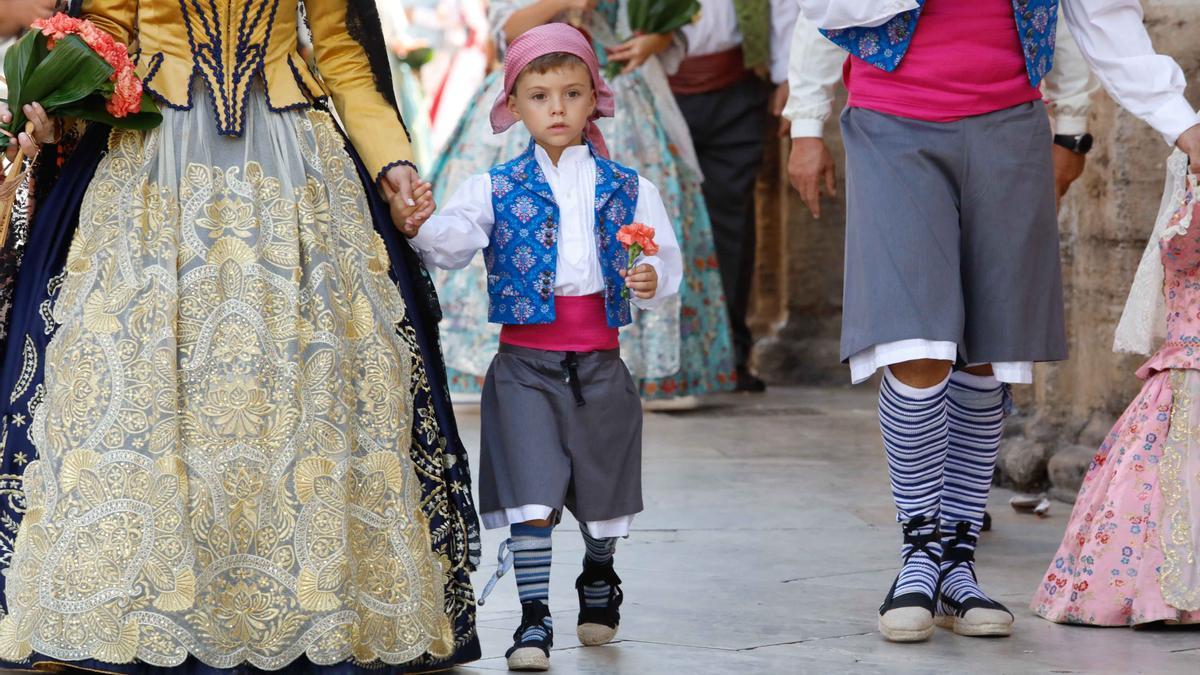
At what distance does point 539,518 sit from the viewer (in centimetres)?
390

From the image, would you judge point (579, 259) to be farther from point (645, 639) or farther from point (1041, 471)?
point (1041, 471)

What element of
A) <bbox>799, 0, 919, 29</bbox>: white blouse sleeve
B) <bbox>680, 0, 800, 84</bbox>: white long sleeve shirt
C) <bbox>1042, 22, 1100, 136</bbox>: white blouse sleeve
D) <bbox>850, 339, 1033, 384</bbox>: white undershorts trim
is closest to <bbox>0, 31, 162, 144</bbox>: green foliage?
<bbox>799, 0, 919, 29</bbox>: white blouse sleeve

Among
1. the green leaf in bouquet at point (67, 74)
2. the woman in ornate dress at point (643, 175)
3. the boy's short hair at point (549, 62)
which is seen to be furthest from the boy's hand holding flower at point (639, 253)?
the woman in ornate dress at point (643, 175)

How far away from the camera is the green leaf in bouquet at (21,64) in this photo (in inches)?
140

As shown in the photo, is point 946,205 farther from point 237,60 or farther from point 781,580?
point 237,60

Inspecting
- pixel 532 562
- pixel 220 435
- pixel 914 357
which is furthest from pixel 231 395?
pixel 914 357

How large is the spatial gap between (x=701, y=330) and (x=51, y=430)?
5.27 m

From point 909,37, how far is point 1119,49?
0.49 m

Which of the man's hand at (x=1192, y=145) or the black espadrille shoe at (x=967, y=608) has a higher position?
the man's hand at (x=1192, y=145)

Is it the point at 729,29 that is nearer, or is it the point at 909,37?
the point at 909,37

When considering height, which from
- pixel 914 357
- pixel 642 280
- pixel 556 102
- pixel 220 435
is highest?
pixel 556 102

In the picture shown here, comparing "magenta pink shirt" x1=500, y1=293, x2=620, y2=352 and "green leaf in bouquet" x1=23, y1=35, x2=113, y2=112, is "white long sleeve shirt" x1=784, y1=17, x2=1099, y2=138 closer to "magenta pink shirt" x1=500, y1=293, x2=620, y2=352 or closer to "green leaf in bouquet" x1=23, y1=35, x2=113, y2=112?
"magenta pink shirt" x1=500, y1=293, x2=620, y2=352

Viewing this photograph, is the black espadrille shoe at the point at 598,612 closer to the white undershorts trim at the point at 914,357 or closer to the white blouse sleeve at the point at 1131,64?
the white undershorts trim at the point at 914,357

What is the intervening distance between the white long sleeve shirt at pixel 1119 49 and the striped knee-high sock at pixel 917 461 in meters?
0.73
